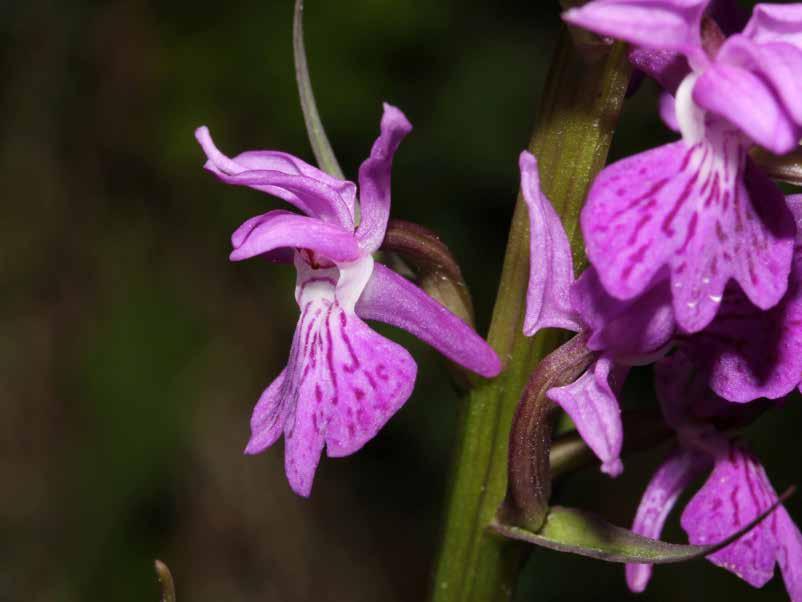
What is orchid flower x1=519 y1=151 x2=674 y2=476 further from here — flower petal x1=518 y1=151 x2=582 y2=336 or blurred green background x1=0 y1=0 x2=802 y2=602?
blurred green background x1=0 y1=0 x2=802 y2=602

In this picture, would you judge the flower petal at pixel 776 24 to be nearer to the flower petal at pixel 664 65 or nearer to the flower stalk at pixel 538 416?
the flower petal at pixel 664 65

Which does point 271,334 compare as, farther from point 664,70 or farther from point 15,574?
point 664,70

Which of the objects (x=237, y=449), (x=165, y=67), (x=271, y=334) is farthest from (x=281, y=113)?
(x=237, y=449)

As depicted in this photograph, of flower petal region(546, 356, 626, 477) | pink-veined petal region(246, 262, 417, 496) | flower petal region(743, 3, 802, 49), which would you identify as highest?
flower petal region(743, 3, 802, 49)

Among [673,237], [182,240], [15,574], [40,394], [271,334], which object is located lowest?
[15,574]

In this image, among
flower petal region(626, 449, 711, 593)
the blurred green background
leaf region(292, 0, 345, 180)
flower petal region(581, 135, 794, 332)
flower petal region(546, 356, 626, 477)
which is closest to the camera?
flower petal region(581, 135, 794, 332)

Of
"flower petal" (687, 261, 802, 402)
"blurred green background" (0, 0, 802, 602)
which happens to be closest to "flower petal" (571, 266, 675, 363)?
"flower petal" (687, 261, 802, 402)

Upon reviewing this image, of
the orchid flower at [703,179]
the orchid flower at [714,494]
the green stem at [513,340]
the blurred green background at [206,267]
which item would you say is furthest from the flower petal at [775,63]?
the blurred green background at [206,267]
